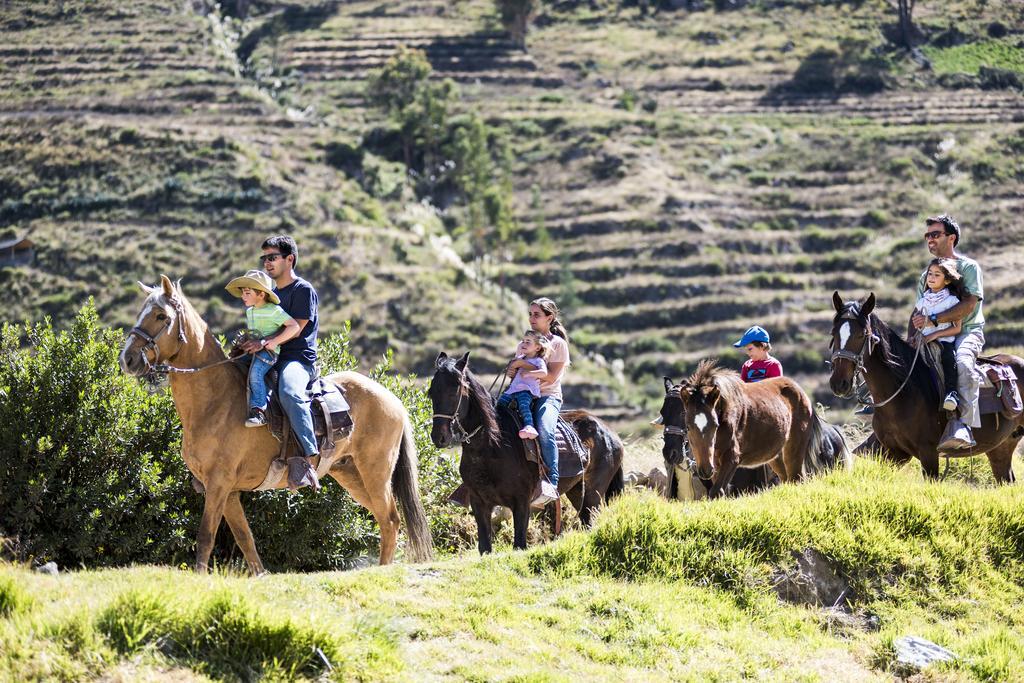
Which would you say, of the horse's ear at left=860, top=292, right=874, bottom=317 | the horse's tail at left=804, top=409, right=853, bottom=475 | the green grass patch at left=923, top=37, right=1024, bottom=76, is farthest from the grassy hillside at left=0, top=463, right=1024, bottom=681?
the green grass patch at left=923, top=37, right=1024, bottom=76

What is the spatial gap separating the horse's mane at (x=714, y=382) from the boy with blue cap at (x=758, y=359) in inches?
79.3

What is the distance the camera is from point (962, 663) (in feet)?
26.9

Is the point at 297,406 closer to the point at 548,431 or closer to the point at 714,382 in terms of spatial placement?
the point at 548,431

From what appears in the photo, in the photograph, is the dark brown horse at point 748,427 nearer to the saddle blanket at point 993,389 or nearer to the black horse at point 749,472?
the black horse at point 749,472

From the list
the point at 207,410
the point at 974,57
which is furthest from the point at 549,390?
the point at 974,57

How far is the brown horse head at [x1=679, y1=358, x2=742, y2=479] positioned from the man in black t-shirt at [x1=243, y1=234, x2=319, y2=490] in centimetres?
383

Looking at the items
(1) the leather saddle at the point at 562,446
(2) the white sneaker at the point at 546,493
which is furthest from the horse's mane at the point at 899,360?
(2) the white sneaker at the point at 546,493

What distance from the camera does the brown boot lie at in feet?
32.0

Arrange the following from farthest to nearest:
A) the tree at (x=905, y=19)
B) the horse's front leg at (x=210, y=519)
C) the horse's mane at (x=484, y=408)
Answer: the tree at (x=905, y=19)
the horse's mane at (x=484, y=408)
the horse's front leg at (x=210, y=519)

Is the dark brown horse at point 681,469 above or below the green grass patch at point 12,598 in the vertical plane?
below

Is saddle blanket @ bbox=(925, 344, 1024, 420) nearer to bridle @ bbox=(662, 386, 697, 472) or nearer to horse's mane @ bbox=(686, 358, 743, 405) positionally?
horse's mane @ bbox=(686, 358, 743, 405)

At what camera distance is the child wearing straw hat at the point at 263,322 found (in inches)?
383

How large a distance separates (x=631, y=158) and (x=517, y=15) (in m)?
39.6

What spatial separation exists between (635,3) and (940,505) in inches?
5220
